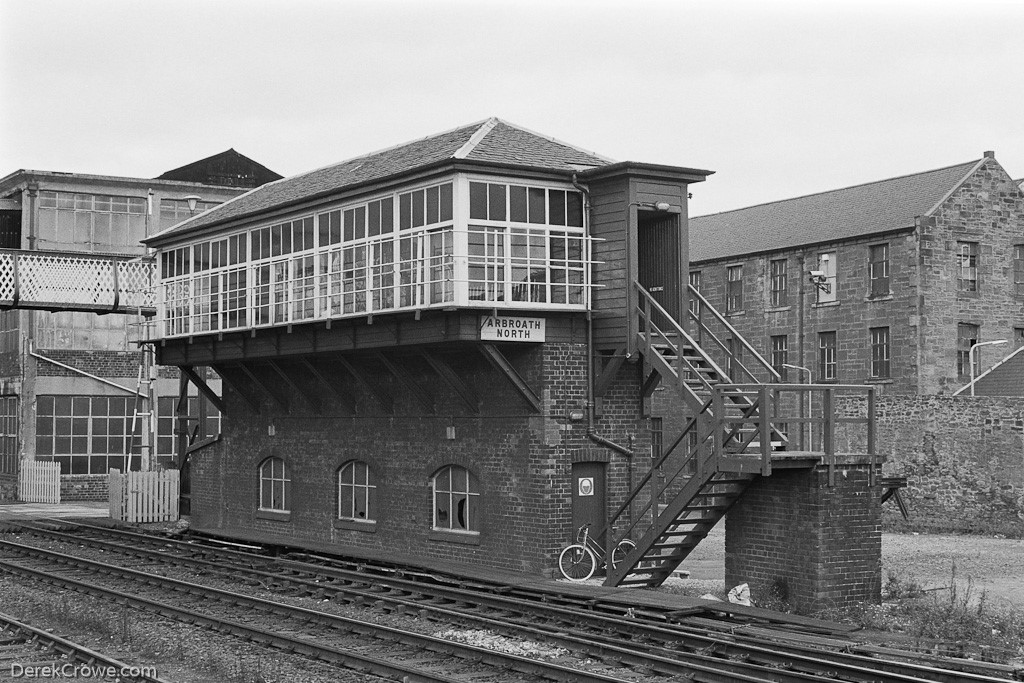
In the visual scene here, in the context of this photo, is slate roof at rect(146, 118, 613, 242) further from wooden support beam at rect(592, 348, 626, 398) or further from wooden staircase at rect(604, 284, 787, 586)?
wooden support beam at rect(592, 348, 626, 398)

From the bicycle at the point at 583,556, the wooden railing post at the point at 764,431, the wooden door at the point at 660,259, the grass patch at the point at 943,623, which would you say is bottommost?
the grass patch at the point at 943,623

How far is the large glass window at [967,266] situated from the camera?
3712cm

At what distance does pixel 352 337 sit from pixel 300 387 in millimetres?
3768

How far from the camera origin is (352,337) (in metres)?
21.5

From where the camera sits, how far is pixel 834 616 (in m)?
15.8

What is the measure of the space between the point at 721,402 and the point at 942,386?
22.5m

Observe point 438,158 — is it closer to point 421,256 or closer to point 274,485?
point 421,256

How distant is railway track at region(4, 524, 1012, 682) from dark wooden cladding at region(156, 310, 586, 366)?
358 centimetres

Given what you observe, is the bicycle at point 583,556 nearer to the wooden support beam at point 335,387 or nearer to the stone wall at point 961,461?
the wooden support beam at point 335,387

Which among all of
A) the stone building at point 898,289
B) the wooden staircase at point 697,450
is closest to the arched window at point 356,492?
the wooden staircase at point 697,450

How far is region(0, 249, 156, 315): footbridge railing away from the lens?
2836 cm

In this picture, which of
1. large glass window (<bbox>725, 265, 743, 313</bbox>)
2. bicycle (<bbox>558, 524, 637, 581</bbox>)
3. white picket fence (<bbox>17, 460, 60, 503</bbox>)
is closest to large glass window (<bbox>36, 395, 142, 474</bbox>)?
white picket fence (<bbox>17, 460, 60, 503</bbox>)

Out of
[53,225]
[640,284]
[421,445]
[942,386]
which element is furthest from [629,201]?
[53,225]

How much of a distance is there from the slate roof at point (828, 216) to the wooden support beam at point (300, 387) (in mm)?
19546
